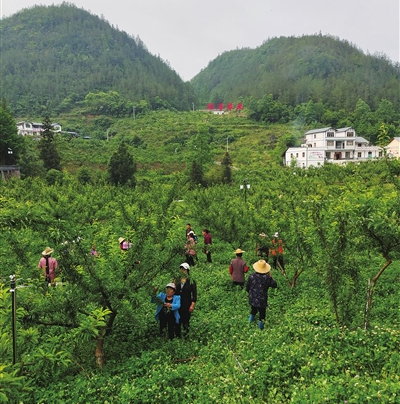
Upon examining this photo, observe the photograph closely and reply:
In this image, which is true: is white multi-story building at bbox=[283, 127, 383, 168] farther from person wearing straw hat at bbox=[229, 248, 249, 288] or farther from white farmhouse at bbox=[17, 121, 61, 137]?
white farmhouse at bbox=[17, 121, 61, 137]

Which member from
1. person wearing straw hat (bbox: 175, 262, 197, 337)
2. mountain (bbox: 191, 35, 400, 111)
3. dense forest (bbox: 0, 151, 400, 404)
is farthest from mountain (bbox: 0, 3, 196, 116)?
dense forest (bbox: 0, 151, 400, 404)

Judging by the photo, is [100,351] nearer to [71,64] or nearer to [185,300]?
[185,300]

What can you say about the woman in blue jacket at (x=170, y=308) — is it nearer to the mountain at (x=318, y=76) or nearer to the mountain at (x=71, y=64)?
the mountain at (x=318, y=76)

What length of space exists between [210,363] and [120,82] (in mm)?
136282

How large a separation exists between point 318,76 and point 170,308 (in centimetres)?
14510

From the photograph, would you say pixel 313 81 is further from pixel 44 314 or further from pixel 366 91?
pixel 44 314

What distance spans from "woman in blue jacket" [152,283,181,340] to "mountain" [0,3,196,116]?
106156mm

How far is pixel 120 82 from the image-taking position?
5074 inches

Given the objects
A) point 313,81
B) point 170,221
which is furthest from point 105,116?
point 170,221

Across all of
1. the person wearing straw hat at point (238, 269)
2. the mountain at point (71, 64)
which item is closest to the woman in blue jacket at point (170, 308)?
the person wearing straw hat at point (238, 269)

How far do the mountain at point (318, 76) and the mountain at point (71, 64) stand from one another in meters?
29.7

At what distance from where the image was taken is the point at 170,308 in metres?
6.21

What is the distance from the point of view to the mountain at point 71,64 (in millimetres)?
110800

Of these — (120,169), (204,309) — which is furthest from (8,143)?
(204,309)
